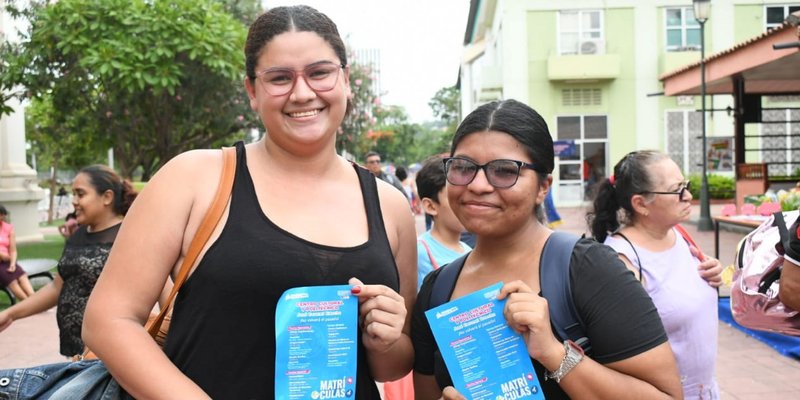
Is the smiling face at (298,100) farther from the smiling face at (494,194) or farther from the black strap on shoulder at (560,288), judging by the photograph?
the black strap on shoulder at (560,288)

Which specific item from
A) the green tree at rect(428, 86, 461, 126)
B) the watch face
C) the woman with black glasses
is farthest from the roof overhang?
the green tree at rect(428, 86, 461, 126)

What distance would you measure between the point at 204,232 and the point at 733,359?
18.8 feet

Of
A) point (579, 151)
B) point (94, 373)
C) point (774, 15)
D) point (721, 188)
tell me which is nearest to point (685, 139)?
point (721, 188)

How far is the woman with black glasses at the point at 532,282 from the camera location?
1654mm

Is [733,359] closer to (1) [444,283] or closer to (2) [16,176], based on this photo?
(1) [444,283]

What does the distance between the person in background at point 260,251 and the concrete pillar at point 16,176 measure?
51.1 ft

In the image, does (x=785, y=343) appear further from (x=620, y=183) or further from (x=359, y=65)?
(x=359, y=65)

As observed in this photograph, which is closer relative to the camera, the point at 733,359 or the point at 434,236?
the point at 434,236

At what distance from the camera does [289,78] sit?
192 centimetres

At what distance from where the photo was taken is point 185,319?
1801 mm

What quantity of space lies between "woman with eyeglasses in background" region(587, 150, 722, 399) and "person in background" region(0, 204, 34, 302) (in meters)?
7.30

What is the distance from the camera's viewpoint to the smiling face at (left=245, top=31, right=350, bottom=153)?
75.2 inches

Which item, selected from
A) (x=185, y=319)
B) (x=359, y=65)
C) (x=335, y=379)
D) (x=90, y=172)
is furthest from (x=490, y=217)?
(x=359, y=65)

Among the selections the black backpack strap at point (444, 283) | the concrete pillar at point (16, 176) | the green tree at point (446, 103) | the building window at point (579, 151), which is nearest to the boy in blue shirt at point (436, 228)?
the black backpack strap at point (444, 283)
